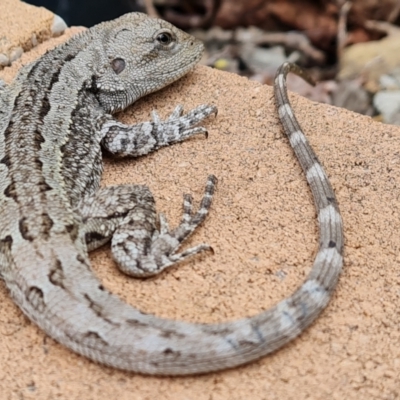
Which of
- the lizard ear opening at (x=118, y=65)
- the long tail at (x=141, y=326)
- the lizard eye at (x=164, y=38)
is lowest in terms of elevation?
the long tail at (x=141, y=326)

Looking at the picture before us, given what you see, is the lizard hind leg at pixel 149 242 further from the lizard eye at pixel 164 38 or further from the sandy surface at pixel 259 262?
the lizard eye at pixel 164 38

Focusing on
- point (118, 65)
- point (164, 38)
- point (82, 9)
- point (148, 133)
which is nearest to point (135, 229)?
point (148, 133)

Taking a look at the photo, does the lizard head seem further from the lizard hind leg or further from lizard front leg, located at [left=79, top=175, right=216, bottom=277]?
the lizard hind leg

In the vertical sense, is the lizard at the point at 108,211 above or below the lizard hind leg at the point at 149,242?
above

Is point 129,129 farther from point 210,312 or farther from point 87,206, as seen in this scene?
point 210,312

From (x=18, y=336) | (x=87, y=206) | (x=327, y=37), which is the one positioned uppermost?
(x=87, y=206)

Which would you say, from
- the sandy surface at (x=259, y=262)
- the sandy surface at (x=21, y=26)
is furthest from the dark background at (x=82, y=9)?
the sandy surface at (x=259, y=262)

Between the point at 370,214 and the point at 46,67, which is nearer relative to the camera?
the point at 370,214

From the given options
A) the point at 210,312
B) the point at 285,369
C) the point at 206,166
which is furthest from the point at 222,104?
the point at 285,369

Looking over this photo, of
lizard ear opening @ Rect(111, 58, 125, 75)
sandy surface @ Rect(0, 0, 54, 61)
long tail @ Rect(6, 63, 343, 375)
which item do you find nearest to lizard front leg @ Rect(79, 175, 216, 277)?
long tail @ Rect(6, 63, 343, 375)
